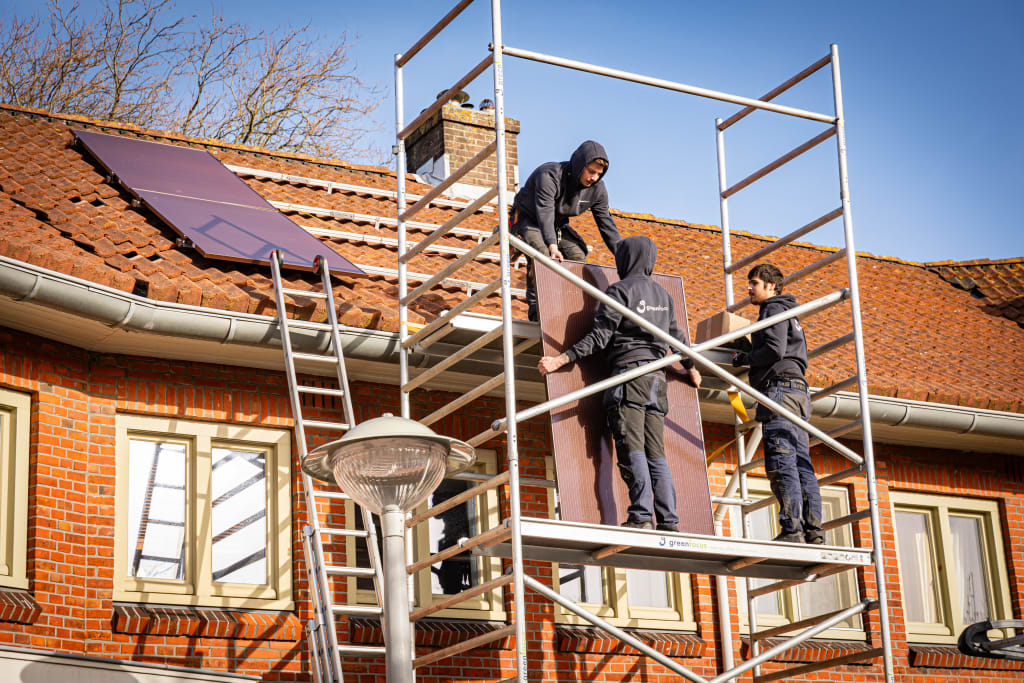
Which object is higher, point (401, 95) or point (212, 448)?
point (401, 95)

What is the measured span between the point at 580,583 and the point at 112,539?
3.80 m

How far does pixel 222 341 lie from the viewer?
9711 mm

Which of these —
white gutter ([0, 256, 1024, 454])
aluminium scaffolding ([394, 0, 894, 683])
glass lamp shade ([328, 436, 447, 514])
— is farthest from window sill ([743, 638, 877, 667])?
glass lamp shade ([328, 436, 447, 514])

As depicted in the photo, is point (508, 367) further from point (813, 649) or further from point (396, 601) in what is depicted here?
point (813, 649)

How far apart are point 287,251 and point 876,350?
5.89m

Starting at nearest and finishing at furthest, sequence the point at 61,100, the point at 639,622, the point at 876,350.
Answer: the point at 639,622
the point at 876,350
the point at 61,100

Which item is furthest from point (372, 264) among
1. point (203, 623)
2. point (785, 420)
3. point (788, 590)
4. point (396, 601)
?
point (396, 601)

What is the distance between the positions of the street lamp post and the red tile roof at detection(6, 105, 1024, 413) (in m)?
3.09

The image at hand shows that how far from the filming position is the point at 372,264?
11672 mm

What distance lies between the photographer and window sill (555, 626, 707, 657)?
10.9 meters

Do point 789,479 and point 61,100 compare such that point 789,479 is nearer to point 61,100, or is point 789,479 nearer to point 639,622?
point 639,622

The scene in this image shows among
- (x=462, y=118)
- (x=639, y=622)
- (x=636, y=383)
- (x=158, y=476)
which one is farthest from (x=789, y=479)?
(x=462, y=118)

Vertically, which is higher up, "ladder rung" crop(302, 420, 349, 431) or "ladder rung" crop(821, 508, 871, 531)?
"ladder rung" crop(302, 420, 349, 431)

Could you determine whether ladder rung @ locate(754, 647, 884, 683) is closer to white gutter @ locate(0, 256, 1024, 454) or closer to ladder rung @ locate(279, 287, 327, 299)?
white gutter @ locate(0, 256, 1024, 454)
